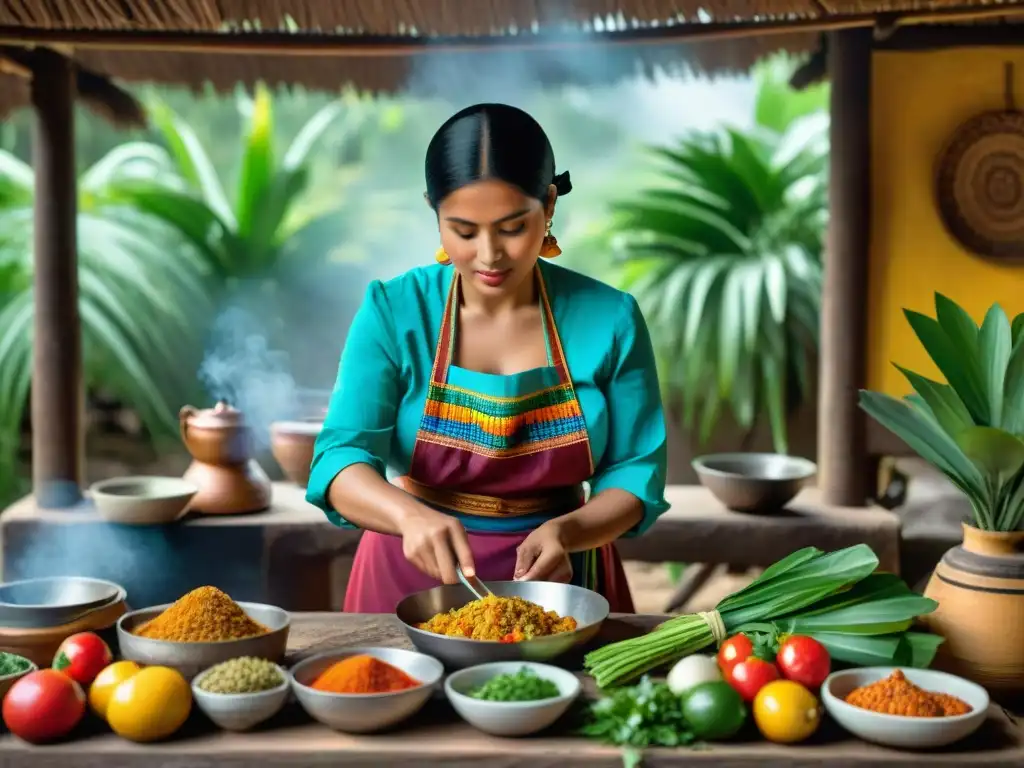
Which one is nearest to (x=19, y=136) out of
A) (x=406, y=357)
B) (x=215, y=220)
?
A: (x=215, y=220)

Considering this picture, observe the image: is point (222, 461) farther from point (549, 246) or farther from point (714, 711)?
point (714, 711)

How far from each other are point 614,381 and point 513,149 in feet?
1.85

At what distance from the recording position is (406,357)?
2.43m

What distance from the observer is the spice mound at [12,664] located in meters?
1.75

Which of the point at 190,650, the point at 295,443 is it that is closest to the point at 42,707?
the point at 190,650

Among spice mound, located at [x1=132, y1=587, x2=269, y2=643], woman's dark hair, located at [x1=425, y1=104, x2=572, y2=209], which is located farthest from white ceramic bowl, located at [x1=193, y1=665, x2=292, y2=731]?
woman's dark hair, located at [x1=425, y1=104, x2=572, y2=209]

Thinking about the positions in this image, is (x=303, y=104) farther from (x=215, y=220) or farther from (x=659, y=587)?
(x=659, y=587)

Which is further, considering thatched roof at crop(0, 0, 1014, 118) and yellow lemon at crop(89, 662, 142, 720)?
thatched roof at crop(0, 0, 1014, 118)

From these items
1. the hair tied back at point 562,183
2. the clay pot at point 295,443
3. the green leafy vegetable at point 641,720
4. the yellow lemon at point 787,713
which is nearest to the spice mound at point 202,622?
the green leafy vegetable at point 641,720

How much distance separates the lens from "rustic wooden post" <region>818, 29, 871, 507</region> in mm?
3836

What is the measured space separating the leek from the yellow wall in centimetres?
214

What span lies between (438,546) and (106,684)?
61cm

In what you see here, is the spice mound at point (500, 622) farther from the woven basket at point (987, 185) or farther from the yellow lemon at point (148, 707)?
the woven basket at point (987, 185)

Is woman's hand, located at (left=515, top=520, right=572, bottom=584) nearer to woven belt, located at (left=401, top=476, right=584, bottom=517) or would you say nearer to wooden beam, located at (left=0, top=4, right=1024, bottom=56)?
woven belt, located at (left=401, top=476, right=584, bottom=517)
